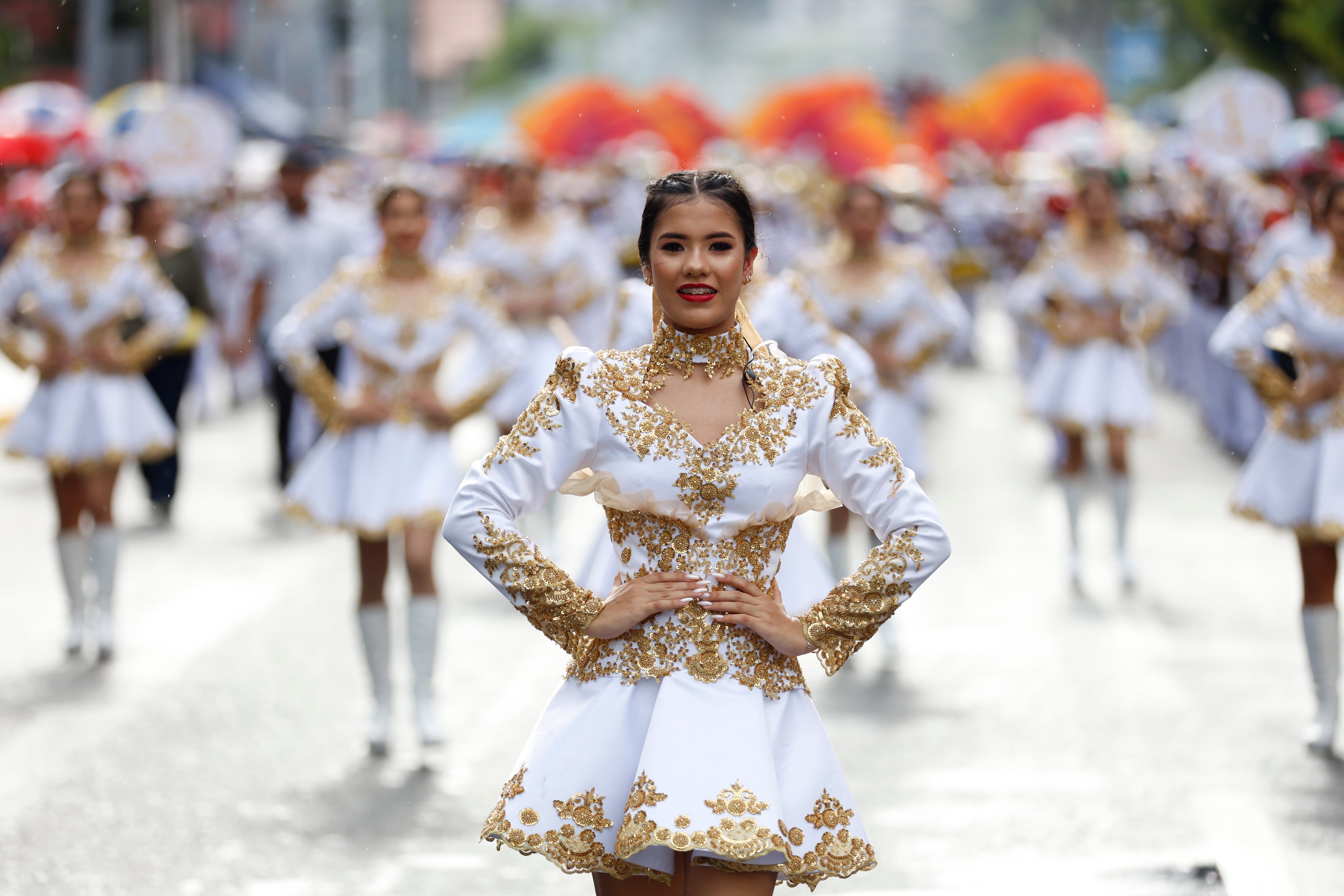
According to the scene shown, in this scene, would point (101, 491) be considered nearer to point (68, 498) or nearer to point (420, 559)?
point (68, 498)

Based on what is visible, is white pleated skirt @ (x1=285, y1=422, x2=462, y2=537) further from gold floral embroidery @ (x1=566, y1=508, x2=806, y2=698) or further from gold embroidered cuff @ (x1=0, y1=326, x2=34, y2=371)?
gold floral embroidery @ (x1=566, y1=508, x2=806, y2=698)

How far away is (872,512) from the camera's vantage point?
3.66 metres

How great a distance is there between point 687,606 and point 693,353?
1.69 ft

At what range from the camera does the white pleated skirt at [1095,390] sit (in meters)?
10.4

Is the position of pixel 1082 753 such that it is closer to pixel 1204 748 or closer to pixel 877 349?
pixel 1204 748

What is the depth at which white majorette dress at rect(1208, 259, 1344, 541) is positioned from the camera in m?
6.95

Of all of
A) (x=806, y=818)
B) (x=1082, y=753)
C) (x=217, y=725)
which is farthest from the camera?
(x=217, y=725)

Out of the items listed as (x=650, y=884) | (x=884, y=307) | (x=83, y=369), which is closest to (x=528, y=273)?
(x=884, y=307)

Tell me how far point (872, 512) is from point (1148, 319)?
7177 millimetres

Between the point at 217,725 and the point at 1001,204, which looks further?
the point at 1001,204

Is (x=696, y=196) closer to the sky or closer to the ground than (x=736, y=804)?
closer to the sky

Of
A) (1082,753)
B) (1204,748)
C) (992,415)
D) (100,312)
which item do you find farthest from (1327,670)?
(992,415)

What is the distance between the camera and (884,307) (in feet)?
29.6

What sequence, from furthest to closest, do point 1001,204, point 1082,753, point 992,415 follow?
point 1001,204 → point 992,415 → point 1082,753
